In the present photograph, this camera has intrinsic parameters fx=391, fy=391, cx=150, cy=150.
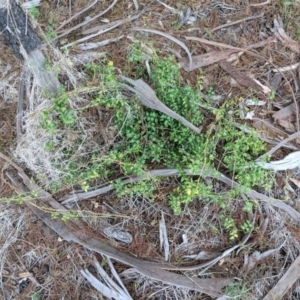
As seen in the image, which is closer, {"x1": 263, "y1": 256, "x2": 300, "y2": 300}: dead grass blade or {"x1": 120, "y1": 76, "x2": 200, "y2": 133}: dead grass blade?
{"x1": 120, "y1": 76, "x2": 200, "y2": 133}: dead grass blade

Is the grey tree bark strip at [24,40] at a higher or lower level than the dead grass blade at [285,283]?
→ higher

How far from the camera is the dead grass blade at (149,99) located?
2713 mm

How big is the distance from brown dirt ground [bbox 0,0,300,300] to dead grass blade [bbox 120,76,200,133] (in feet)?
0.88

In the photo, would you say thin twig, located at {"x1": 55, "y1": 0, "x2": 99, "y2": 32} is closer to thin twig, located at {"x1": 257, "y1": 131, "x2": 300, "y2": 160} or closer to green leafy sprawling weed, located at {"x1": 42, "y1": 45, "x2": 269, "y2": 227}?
green leafy sprawling weed, located at {"x1": 42, "y1": 45, "x2": 269, "y2": 227}

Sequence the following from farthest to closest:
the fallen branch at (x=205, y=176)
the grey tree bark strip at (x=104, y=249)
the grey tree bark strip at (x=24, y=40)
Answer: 1. the grey tree bark strip at (x=104, y=249)
2. the fallen branch at (x=205, y=176)
3. the grey tree bark strip at (x=24, y=40)

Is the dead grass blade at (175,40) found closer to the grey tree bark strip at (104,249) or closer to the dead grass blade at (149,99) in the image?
the dead grass blade at (149,99)

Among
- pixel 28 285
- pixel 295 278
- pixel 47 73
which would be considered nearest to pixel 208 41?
pixel 47 73

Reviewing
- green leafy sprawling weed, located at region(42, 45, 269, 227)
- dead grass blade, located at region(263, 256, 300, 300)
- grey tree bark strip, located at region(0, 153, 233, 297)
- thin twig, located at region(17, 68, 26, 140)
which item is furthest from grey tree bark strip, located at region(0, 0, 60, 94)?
dead grass blade, located at region(263, 256, 300, 300)

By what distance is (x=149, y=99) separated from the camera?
273cm

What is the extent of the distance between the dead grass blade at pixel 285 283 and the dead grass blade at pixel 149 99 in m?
1.28

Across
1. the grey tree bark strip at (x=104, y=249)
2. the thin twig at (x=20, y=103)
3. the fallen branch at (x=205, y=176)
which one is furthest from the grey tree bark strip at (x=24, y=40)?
the fallen branch at (x=205, y=176)

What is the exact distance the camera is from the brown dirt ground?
2.96 meters

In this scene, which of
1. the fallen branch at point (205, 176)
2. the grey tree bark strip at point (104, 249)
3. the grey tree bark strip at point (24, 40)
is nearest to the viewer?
the grey tree bark strip at point (24, 40)

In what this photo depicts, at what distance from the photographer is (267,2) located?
121 inches
